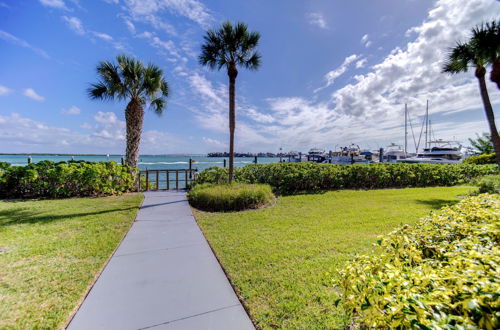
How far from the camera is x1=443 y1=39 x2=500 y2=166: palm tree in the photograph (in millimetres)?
7473

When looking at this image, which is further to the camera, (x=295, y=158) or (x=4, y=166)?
(x=295, y=158)

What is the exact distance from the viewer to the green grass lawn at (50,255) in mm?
2258

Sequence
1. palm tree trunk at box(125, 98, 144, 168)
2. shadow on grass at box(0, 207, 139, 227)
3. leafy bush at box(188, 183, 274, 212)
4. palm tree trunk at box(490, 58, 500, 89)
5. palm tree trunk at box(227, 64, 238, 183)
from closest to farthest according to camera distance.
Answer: shadow on grass at box(0, 207, 139, 227) → leafy bush at box(188, 183, 274, 212) → palm tree trunk at box(490, 58, 500, 89) → palm tree trunk at box(227, 64, 238, 183) → palm tree trunk at box(125, 98, 144, 168)

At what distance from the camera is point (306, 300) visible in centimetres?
233

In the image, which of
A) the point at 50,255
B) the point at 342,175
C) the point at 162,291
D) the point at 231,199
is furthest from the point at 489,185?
the point at 50,255

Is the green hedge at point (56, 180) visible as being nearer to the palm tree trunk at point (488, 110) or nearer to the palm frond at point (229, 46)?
the palm frond at point (229, 46)

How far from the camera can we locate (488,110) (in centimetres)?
760

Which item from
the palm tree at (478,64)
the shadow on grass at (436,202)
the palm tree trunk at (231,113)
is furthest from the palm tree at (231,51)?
the palm tree at (478,64)

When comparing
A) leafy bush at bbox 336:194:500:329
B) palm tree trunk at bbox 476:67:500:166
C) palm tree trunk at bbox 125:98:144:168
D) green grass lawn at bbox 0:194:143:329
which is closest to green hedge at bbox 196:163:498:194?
palm tree trunk at bbox 476:67:500:166

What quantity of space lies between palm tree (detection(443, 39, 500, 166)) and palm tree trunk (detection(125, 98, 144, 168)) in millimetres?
14277

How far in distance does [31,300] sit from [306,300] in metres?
3.24

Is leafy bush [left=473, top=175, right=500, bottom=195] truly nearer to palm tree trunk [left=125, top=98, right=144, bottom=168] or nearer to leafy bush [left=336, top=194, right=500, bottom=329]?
leafy bush [left=336, top=194, right=500, bottom=329]

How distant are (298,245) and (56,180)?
9.39 m

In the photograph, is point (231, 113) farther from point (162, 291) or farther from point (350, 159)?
point (350, 159)
